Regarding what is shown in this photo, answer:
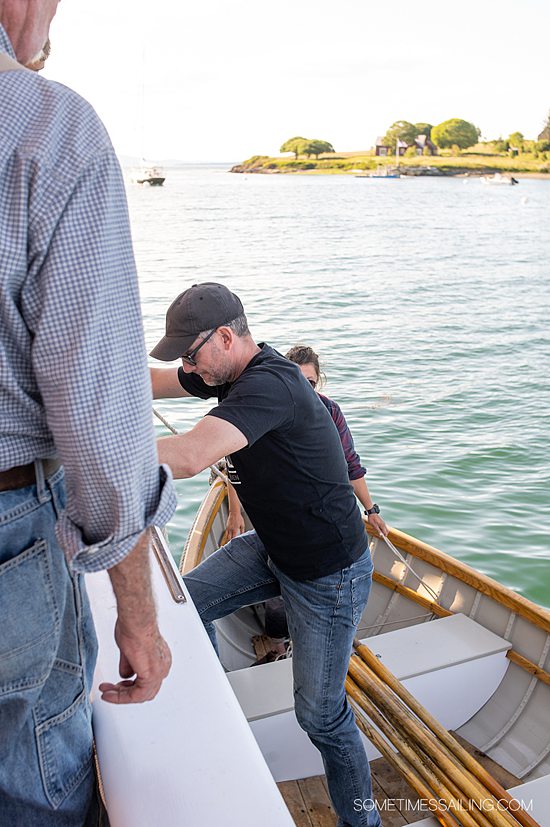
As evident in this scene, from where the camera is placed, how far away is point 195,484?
800 cm

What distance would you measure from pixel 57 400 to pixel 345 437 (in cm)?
252

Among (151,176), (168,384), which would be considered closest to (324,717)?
(168,384)

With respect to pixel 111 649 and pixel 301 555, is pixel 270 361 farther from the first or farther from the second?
pixel 111 649

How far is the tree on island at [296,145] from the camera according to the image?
11444 cm

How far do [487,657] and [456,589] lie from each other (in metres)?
0.46

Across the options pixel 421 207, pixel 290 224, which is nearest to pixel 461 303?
pixel 290 224

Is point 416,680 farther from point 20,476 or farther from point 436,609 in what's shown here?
point 20,476

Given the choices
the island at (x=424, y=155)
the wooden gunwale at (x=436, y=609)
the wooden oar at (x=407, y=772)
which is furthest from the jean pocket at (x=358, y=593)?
the island at (x=424, y=155)

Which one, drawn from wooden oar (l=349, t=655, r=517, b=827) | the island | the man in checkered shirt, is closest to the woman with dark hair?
wooden oar (l=349, t=655, r=517, b=827)

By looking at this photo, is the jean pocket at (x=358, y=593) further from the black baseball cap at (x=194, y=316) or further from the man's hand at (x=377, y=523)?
the man's hand at (x=377, y=523)

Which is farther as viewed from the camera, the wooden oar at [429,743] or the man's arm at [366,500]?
the man's arm at [366,500]

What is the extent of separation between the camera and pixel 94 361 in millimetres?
1089

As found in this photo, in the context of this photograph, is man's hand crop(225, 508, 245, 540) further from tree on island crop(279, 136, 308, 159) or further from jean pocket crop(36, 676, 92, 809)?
tree on island crop(279, 136, 308, 159)

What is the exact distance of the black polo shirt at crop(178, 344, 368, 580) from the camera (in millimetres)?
2285
